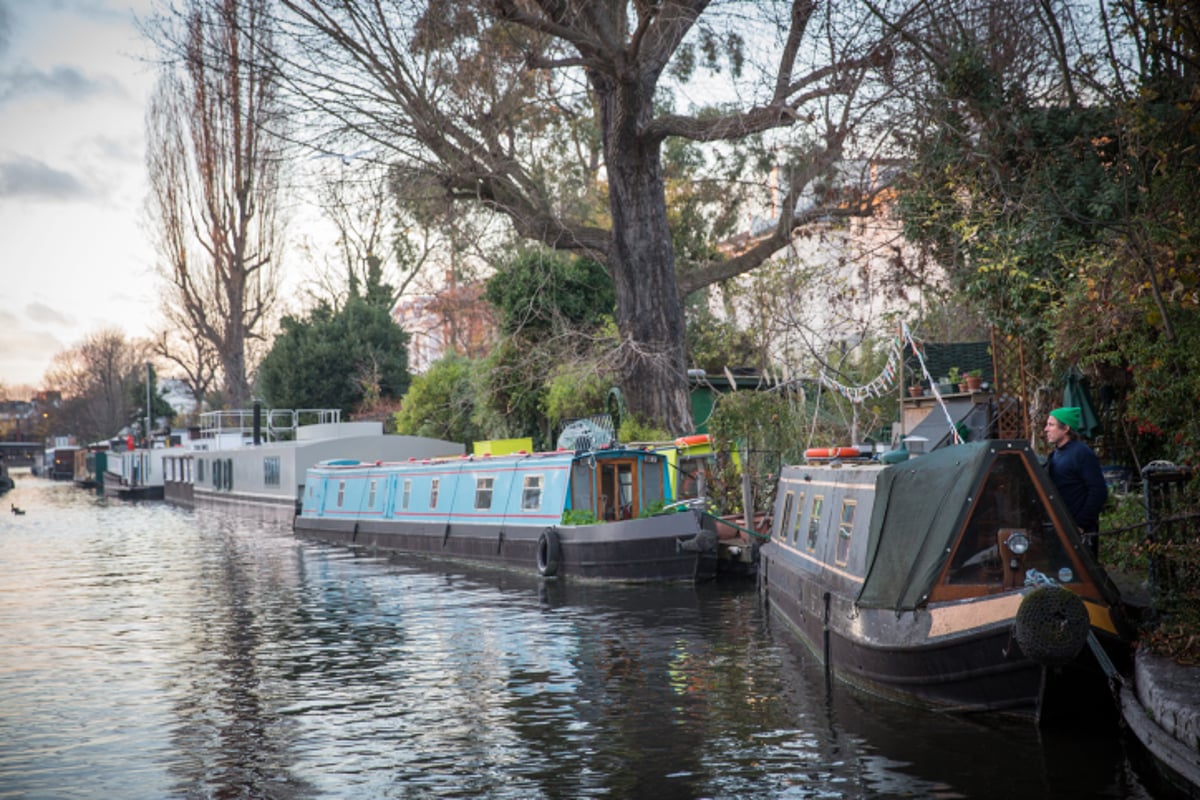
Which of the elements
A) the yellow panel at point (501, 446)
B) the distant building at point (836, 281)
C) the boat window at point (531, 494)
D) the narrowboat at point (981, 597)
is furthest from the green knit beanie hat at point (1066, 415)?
the yellow panel at point (501, 446)

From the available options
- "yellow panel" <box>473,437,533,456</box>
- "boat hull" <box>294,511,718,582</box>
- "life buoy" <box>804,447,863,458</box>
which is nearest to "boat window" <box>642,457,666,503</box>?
"boat hull" <box>294,511,718,582</box>

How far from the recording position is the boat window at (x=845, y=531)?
11.1m

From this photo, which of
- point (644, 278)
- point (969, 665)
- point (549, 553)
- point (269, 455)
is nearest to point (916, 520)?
point (969, 665)

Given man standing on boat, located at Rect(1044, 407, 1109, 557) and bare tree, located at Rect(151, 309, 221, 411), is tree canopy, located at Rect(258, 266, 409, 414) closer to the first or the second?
bare tree, located at Rect(151, 309, 221, 411)

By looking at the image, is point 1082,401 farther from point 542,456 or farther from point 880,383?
point 542,456

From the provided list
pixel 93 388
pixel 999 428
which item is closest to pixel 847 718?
pixel 999 428

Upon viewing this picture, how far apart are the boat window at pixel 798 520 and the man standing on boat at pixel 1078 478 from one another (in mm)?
4197

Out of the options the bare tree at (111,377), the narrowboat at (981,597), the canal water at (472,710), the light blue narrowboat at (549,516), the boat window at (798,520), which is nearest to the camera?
the canal water at (472,710)

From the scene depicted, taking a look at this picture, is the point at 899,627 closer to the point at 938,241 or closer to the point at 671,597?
the point at 671,597

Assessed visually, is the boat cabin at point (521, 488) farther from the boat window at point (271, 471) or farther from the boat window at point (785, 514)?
the boat window at point (271, 471)

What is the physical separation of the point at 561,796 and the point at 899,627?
2.90 metres

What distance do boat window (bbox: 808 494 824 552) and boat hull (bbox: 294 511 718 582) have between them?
4.90m

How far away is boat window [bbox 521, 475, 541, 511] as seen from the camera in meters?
21.0

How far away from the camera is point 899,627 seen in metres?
9.11
